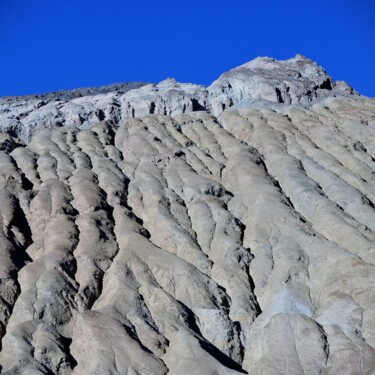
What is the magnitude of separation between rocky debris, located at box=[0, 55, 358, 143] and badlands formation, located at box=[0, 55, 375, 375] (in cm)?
44

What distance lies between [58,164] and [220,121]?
1992 cm

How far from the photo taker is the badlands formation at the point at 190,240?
33.5 meters

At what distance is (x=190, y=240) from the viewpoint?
44969 mm

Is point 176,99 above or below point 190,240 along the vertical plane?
above

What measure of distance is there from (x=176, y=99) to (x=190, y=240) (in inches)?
1337

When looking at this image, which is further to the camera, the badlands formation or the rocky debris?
the rocky debris

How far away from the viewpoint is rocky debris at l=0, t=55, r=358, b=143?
72.6 m

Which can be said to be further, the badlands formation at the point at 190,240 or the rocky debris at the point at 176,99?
the rocky debris at the point at 176,99

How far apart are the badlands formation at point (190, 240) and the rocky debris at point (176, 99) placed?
444 mm

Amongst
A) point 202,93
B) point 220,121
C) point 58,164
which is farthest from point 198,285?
point 202,93

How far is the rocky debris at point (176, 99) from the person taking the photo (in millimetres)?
72625

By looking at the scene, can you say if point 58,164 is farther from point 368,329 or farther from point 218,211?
point 368,329

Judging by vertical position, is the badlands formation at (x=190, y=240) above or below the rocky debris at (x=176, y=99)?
below

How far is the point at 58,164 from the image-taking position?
58031 millimetres
